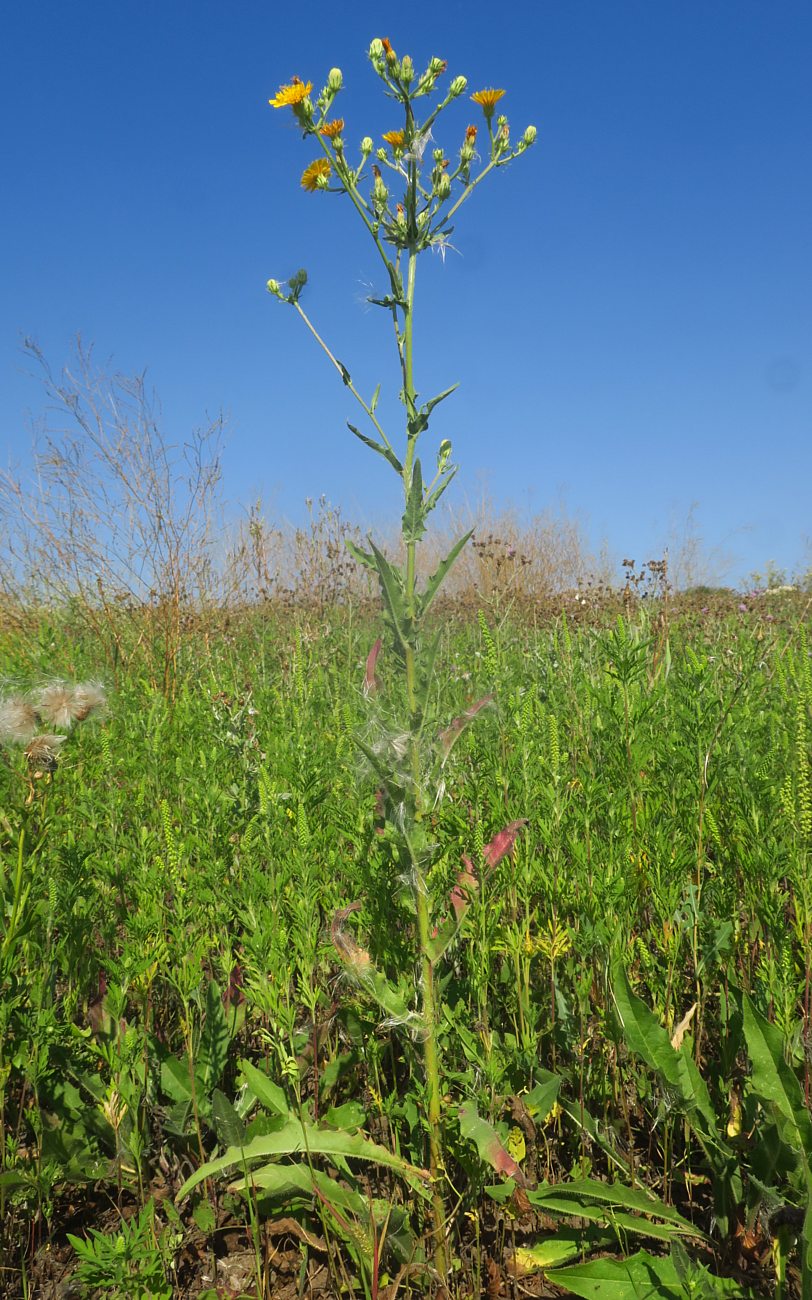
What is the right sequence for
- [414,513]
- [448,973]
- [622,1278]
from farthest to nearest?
[448,973] < [414,513] < [622,1278]

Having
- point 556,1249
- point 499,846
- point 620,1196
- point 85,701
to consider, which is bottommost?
point 556,1249

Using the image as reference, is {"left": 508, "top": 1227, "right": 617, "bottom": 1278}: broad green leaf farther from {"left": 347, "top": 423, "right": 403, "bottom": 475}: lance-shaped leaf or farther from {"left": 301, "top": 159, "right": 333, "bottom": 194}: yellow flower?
{"left": 301, "top": 159, "right": 333, "bottom": 194}: yellow flower

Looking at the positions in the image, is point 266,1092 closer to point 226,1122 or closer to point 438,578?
point 226,1122

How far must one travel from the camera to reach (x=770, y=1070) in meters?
1.35

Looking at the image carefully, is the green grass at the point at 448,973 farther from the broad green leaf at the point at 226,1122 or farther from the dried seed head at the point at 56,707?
the dried seed head at the point at 56,707

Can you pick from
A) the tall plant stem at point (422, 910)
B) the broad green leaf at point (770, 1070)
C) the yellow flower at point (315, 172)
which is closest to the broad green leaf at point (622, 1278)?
the tall plant stem at point (422, 910)

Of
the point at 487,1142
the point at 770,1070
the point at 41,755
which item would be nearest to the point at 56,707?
the point at 41,755

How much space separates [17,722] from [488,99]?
159 centimetres

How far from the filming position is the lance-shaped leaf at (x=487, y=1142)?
49.2 inches

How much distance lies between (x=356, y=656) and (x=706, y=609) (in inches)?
125

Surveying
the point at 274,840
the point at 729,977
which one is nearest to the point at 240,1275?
the point at 274,840

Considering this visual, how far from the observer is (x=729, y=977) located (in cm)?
164

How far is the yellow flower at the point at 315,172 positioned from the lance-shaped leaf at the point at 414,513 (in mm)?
660

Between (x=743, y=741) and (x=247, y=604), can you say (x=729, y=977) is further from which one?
(x=247, y=604)
